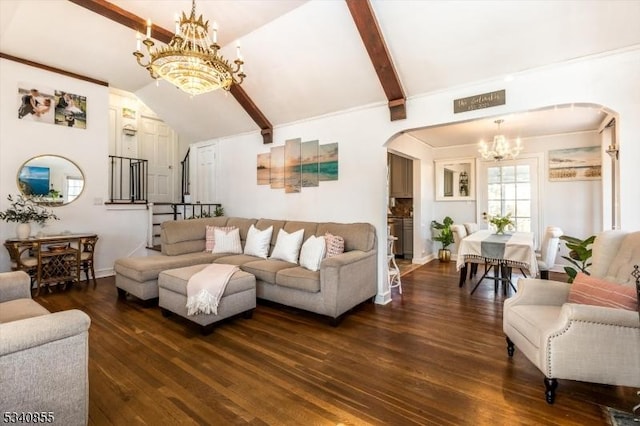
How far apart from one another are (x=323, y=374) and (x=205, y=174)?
5.24 m

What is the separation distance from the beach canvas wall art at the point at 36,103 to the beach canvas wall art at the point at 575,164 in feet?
28.5

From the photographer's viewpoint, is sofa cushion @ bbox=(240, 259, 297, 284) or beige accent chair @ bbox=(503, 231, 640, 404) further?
sofa cushion @ bbox=(240, 259, 297, 284)

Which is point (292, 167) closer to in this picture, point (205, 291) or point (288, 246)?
point (288, 246)

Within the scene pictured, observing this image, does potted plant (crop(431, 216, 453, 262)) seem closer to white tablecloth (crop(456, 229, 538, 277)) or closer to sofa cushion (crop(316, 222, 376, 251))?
white tablecloth (crop(456, 229, 538, 277))

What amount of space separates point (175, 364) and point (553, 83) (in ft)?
13.7

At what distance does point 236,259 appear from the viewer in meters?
→ 4.20

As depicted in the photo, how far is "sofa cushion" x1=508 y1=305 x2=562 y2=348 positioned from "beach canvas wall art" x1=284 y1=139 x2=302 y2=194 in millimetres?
3312

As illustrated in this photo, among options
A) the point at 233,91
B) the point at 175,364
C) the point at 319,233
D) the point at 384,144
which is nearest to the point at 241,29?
the point at 233,91

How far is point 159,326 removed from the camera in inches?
123

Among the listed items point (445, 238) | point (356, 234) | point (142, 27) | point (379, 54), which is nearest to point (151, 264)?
point (356, 234)

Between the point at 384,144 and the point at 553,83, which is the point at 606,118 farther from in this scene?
the point at 384,144

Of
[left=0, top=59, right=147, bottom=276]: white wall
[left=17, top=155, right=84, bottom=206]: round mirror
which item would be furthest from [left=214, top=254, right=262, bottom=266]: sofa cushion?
[left=17, top=155, right=84, bottom=206]: round mirror

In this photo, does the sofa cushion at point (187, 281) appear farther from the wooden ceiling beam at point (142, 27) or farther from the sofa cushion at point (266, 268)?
the wooden ceiling beam at point (142, 27)

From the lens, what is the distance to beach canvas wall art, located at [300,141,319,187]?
459 centimetres
